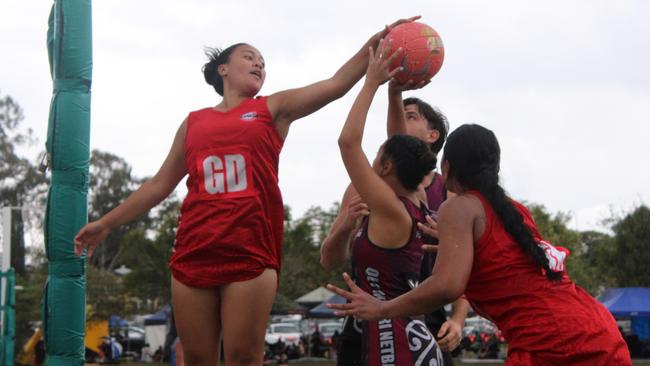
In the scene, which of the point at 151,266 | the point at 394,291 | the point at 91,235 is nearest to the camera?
the point at 394,291

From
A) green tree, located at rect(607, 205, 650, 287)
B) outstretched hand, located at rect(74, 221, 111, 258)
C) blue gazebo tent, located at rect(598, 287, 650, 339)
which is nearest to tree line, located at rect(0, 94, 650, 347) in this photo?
green tree, located at rect(607, 205, 650, 287)

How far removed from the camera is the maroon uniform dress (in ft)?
14.0

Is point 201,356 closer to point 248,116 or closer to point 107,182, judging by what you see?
point 248,116

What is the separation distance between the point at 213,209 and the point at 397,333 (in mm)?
1126

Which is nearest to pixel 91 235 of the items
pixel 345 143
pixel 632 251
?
pixel 345 143

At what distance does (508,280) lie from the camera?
11.6 ft

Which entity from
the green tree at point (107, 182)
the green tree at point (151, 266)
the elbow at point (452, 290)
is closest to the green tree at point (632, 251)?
the green tree at point (151, 266)

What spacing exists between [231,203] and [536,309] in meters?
1.74

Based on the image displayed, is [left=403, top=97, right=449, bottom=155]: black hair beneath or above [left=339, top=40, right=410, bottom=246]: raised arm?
above

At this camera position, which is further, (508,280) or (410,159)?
(410,159)

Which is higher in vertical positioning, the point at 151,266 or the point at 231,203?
the point at 151,266

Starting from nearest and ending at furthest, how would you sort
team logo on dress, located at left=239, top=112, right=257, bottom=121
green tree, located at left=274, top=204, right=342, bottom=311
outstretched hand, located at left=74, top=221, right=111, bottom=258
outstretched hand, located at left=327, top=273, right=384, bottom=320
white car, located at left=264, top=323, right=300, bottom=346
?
1. outstretched hand, located at left=327, top=273, right=384, bottom=320
2. team logo on dress, located at left=239, top=112, right=257, bottom=121
3. outstretched hand, located at left=74, top=221, right=111, bottom=258
4. white car, located at left=264, top=323, right=300, bottom=346
5. green tree, located at left=274, top=204, right=342, bottom=311

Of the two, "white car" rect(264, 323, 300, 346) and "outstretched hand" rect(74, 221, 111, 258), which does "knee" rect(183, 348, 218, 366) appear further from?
"white car" rect(264, 323, 300, 346)

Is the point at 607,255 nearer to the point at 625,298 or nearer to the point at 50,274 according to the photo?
the point at 625,298
